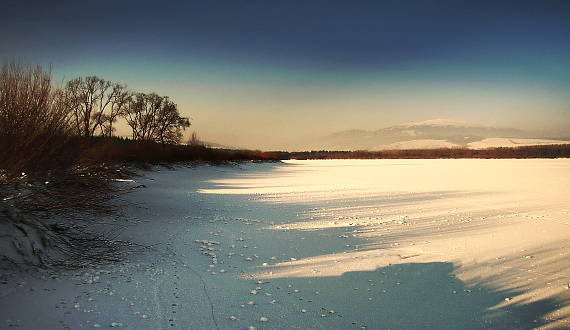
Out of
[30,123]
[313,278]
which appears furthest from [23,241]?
[313,278]

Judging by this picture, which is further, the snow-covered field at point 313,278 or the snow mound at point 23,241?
the snow mound at point 23,241

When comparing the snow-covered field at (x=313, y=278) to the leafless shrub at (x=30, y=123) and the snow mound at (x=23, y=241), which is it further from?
the leafless shrub at (x=30, y=123)

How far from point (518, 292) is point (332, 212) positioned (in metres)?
5.69

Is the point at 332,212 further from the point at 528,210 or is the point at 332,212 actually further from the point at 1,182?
the point at 1,182

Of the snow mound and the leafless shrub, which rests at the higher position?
the leafless shrub

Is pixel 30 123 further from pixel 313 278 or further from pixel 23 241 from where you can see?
pixel 313 278

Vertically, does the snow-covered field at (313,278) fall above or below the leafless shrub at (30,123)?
below

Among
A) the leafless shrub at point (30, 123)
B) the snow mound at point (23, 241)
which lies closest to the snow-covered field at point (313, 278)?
the snow mound at point (23, 241)

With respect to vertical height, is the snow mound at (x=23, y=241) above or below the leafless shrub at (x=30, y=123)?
below

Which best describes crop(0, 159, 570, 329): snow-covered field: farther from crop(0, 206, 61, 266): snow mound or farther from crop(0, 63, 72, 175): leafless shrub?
crop(0, 63, 72, 175): leafless shrub

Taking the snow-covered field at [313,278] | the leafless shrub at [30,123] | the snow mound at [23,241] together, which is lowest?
the snow-covered field at [313,278]

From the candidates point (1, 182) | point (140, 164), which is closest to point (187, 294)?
point (1, 182)

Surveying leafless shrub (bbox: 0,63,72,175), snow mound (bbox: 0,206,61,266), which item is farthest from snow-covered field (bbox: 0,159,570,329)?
leafless shrub (bbox: 0,63,72,175)

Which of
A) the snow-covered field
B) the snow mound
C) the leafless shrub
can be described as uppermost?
the leafless shrub
